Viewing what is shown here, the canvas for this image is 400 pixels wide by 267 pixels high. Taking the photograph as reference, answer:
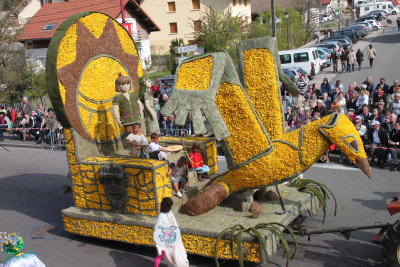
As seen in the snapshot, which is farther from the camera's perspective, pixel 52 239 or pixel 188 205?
pixel 52 239

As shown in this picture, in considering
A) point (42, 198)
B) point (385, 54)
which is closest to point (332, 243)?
point (42, 198)

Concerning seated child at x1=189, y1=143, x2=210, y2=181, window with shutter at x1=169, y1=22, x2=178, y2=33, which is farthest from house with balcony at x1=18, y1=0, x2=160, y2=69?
seated child at x1=189, y1=143, x2=210, y2=181

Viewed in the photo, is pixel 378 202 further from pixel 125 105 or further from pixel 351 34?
pixel 351 34

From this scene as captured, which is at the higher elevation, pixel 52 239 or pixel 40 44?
pixel 40 44

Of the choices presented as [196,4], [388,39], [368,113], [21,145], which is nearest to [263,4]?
[196,4]

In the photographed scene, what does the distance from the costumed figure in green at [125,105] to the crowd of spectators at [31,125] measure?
8984 millimetres

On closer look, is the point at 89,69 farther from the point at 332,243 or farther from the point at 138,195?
the point at 332,243

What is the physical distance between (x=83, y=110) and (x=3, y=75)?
1695 cm

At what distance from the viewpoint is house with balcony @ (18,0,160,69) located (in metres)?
34.2

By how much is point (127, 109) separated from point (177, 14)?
127 feet

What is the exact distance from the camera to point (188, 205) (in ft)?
26.2

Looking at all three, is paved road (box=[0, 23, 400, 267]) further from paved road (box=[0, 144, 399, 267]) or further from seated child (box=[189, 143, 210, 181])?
seated child (box=[189, 143, 210, 181])

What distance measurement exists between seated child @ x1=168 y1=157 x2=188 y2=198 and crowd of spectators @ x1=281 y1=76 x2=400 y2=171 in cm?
258

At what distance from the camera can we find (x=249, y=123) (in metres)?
7.39
